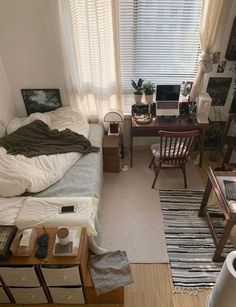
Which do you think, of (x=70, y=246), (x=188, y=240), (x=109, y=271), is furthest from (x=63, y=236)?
(x=188, y=240)

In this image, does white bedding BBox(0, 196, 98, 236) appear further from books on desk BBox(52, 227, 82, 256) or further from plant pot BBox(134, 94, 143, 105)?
plant pot BBox(134, 94, 143, 105)

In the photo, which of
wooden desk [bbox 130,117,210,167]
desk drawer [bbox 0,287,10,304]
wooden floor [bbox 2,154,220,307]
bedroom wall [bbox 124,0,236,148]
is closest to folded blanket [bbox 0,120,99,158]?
wooden desk [bbox 130,117,210,167]

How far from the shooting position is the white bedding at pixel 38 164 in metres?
1.91

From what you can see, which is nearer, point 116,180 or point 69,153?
point 69,153

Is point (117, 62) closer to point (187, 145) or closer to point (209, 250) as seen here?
point (187, 145)

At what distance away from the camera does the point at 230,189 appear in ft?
6.15

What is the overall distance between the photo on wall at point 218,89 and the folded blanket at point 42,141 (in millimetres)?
1672

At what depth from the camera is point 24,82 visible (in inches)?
111

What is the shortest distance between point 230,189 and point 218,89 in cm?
160

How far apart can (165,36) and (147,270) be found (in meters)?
2.45

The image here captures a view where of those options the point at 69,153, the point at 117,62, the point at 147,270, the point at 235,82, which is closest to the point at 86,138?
the point at 69,153

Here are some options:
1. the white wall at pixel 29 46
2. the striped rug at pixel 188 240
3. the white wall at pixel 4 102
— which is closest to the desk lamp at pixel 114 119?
the white wall at pixel 29 46

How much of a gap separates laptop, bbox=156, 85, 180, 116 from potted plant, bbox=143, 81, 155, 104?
8 centimetres

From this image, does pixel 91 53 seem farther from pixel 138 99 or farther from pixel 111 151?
pixel 111 151
